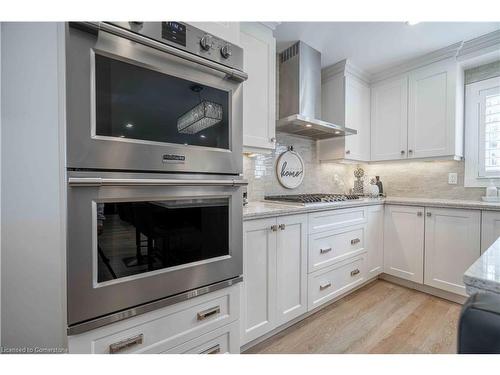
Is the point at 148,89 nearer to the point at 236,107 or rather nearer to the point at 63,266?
the point at 236,107

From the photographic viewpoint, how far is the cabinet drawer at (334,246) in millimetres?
1814

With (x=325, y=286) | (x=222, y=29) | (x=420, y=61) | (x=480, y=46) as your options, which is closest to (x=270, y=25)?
(x=222, y=29)

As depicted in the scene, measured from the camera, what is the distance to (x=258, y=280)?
1.46m

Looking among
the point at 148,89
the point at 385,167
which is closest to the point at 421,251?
the point at 385,167

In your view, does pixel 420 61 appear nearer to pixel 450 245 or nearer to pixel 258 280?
pixel 450 245

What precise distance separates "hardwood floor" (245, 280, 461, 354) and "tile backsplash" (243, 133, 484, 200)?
3.70ft

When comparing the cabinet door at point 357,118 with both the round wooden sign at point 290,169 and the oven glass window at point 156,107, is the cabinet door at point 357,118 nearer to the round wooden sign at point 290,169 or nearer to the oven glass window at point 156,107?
the round wooden sign at point 290,169

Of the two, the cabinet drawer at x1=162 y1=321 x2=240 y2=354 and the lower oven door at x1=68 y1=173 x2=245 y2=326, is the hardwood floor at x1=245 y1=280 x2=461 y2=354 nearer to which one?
the cabinet drawer at x1=162 y1=321 x2=240 y2=354

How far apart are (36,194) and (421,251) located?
9.47 feet

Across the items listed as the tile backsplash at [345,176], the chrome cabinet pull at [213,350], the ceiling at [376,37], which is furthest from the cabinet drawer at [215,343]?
the ceiling at [376,37]

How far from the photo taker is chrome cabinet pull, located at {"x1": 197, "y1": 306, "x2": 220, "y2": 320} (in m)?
1.09

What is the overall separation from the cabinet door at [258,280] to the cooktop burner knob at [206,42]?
905mm

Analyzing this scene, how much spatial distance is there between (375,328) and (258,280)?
1048mm
